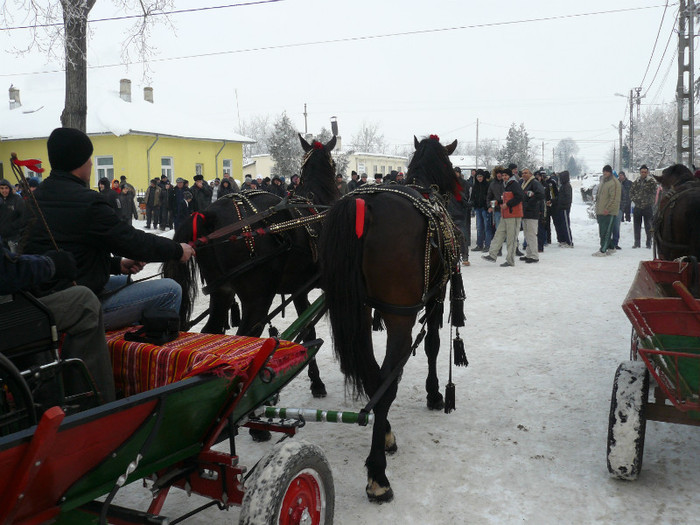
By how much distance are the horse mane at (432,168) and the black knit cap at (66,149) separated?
7.96 ft

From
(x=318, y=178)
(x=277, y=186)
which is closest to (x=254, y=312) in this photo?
(x=318, y=178)

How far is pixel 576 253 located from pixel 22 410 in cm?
1445

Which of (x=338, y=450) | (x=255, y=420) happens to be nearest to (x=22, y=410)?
(x=255, y=420)

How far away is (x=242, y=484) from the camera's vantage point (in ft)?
8.65

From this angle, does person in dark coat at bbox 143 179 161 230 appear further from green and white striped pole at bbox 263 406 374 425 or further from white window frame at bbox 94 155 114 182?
green and white striped pole at bbox 263 406 374 425

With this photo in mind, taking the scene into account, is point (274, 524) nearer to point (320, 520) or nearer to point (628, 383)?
point (320, 520)

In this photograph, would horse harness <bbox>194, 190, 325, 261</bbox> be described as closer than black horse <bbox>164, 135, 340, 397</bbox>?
Yes

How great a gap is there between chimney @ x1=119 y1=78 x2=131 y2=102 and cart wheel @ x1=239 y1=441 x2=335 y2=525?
3393 cm

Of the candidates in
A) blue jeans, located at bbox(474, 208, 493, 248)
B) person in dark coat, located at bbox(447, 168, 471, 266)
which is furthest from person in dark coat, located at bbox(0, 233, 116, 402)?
blue jeans, located at bbox(474, 208, 493, 248)

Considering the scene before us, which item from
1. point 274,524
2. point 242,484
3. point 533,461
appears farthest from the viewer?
point 533,461

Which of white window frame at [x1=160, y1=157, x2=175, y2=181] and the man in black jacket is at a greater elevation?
white window frame at [x1=160, y1=157, x2=175, y2=181]

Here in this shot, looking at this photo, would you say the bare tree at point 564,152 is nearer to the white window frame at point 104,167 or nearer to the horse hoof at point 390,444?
the white window frame at point 104,167

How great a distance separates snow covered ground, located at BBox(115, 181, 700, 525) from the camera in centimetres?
327

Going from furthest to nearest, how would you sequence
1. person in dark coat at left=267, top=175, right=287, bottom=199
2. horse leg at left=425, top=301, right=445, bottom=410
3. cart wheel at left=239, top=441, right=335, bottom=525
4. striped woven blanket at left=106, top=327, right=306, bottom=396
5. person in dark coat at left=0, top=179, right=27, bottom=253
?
person in dark coat at left=267, top=175, right=287, bottom=199 < person in dark coat at left=0, top=179, right=27, bottom=253 < horse leg at left=425, top=301, right=445, bottom=410 < striped woven blanket at left=106, top=327, right=306, bottom=396 < cart wheel at left=239, top=441, right=335, bottom=525
